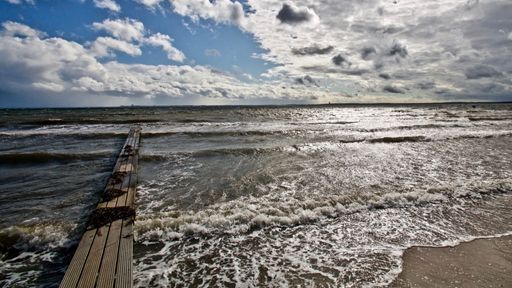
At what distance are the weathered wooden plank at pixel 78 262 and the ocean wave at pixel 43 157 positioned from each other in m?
10.4

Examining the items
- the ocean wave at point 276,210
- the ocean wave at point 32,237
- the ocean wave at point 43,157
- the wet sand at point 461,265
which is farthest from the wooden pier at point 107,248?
the ocean wave at point 43,157

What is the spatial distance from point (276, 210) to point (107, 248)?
3.97 meters

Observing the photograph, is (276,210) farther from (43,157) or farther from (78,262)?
(43,157)

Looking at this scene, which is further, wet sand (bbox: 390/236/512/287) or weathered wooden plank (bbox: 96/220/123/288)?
wet sand (bbox: 390/236/512/287)

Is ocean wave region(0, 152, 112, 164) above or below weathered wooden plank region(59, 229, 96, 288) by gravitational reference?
above

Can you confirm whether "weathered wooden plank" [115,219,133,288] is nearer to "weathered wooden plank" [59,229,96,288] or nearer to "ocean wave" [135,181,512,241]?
"ocean wave" [135,181,512,241]

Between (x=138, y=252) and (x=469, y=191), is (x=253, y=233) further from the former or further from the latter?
(x=469, y=191)

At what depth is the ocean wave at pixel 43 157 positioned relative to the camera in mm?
14833

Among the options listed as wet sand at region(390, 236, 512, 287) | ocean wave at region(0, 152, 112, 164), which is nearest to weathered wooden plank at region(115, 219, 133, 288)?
wet sand at region(390, 236, 512, 287)

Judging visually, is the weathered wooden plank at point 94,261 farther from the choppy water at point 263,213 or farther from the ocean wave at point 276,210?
the ocean wave at point 276,210

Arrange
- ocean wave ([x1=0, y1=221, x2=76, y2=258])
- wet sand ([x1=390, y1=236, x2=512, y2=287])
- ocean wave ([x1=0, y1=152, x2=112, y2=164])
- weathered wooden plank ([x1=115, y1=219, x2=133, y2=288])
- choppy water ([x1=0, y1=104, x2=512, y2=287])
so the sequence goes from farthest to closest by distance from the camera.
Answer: ocean wave ([x1=0, y1=152, x2=112, y2=164])
ocean wave ([x1=0, y1=221, x2=76, y2=258])
choppy water ([x1=0, y1=104, x2=512, y2=287])
wet sand ([x1=390, y1=236, x2=512, y2=287])
weathered wooden plank ([x1=115, y1=219, x2=133, y2=288])

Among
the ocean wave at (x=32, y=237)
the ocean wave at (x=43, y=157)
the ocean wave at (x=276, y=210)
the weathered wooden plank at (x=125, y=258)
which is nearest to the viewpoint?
the weathered wooden plank at (x=125, y=258)

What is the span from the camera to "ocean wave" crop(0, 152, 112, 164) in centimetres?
1483

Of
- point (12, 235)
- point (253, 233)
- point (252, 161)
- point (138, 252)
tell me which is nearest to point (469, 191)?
point (253, 233)
